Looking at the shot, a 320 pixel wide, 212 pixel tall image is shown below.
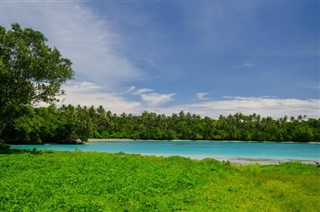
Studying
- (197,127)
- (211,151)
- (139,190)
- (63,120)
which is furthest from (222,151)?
(197,127)

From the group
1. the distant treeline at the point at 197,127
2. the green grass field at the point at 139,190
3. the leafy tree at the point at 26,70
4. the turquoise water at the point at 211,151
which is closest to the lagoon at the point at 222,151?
the turquoise water at the point at 211,151

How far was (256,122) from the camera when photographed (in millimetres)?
179250

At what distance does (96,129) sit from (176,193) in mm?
140120

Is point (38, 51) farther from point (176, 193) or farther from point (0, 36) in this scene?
point (176, 193)

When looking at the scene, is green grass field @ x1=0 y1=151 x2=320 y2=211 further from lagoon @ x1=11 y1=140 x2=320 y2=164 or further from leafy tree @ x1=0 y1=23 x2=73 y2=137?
lagoon @ x1=11 y1=140 x2=320 y2=164

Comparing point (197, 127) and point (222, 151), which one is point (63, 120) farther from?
point (197, 127)

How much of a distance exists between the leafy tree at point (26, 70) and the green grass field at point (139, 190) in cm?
1346

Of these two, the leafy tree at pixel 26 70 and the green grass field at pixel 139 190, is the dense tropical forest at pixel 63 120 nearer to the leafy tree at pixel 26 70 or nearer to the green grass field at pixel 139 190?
the leafy tree at pixel 26 70

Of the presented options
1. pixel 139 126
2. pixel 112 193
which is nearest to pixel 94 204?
pixel 112 193

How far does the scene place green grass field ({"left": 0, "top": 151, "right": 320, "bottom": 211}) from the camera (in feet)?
49.2

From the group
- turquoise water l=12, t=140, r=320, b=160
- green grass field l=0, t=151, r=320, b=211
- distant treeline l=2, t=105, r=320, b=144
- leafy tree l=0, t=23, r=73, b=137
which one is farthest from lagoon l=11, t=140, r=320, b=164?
distant treeline l=2, t=105, r=320, b=144

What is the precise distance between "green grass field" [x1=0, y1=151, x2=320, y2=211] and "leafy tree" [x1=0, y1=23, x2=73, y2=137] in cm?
1346

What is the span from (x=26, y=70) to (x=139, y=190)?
2502cm

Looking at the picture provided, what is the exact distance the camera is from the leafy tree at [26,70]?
36688 mm
